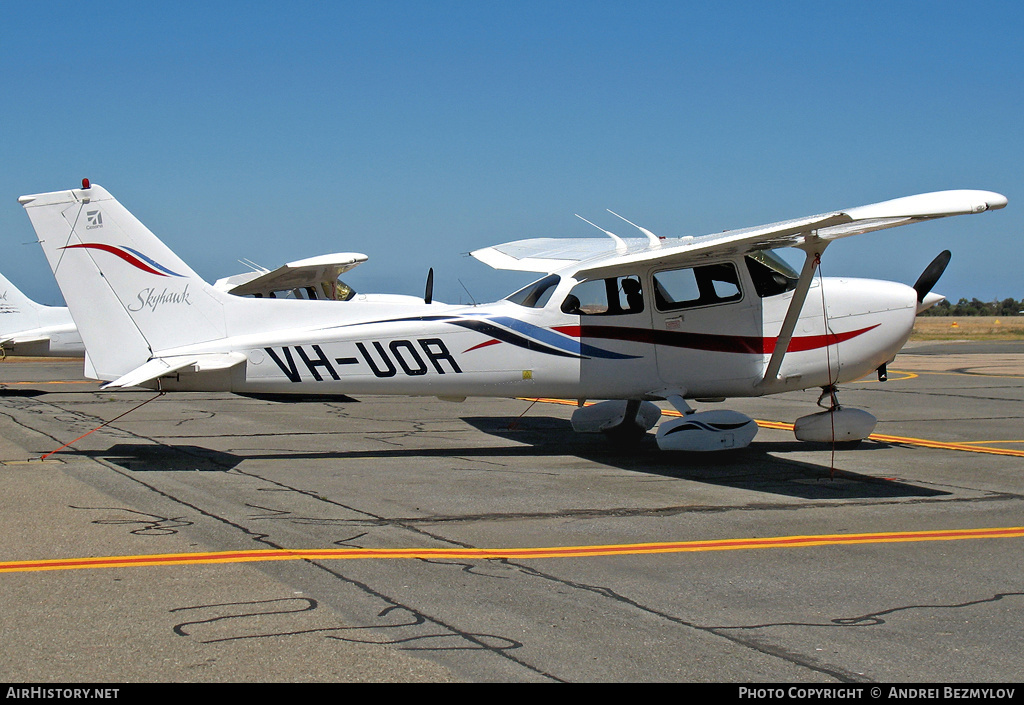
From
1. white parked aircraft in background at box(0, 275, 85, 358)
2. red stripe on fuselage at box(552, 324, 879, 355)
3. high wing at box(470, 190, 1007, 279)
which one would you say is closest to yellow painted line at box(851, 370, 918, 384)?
high wing at box(470, 190, 1007, 279)

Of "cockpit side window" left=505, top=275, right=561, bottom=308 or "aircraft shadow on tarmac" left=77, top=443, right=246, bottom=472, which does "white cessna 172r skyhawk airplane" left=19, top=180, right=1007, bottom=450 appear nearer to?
"cockpit side window" left=505, top=275, right=561, bottom=308

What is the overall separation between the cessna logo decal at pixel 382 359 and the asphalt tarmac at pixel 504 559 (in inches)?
41.6

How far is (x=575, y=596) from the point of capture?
5441 mm

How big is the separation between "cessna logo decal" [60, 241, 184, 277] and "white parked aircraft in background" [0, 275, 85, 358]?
1123 cm

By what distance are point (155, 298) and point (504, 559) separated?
5.78m

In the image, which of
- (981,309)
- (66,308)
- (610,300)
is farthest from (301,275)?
(981,309)

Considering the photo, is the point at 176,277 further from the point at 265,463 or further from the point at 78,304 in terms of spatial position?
the point at 265,463

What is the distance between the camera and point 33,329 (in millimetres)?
21031

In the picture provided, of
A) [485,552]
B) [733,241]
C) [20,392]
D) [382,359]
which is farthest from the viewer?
[20,392]

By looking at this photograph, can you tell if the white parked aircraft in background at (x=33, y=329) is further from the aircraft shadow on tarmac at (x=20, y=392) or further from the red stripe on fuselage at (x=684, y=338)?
the red stripe on fuselage at (x=684, y=338)

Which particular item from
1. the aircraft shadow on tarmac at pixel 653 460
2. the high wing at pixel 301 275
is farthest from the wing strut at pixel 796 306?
the high wing at pixel 301 275

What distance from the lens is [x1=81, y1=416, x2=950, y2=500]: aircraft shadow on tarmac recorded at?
29.4 feet

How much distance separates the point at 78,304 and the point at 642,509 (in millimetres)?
6494

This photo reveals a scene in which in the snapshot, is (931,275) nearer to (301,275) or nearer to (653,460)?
(653,460)
